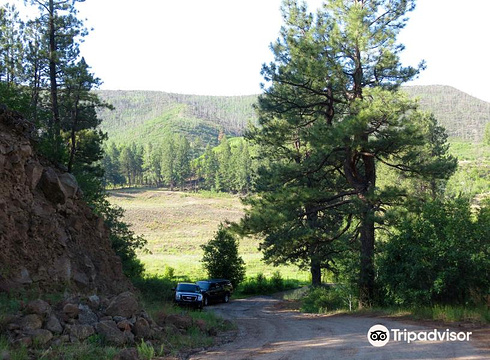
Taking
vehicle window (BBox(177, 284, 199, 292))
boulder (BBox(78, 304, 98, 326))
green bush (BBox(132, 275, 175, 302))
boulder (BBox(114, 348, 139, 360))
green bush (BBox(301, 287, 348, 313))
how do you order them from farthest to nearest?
vehicle window (BBox(177, 284, 199, 292)), green bush (BBox(132, 275, 175, 302)), green bush (BBox(301, 287, 348, 313)), boulder (BBox(78, 304, 98, 326)), boulder (BBox(114, 348, 139, 360))

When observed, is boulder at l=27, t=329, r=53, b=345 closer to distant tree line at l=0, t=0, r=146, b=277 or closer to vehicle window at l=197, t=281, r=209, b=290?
distant tree line at l=0, t=0, r=146, b=277

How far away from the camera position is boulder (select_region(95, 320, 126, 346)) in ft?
30.0

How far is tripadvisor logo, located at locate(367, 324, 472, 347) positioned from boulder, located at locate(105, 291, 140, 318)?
5661 millimetres

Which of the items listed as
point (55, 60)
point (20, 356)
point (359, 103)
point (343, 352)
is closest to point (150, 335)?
point (20, 356)

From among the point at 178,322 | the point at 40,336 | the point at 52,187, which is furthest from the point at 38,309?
the point at 52,187

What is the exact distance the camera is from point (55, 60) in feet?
72.4

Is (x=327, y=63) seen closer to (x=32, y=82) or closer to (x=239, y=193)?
(x=32, y=82)

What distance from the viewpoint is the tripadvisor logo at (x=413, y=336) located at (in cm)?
1007

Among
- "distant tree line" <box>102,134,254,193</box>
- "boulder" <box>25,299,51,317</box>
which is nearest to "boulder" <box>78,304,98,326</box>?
"boulder" <box>25,299,51,317</box>

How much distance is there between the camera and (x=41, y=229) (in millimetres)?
13852

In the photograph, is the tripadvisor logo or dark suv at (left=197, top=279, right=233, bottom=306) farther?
dark suv at (left=197, top=279, right=233, bottom=306)

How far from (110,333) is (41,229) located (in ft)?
19.8

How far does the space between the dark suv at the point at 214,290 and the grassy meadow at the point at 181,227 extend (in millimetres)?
5285

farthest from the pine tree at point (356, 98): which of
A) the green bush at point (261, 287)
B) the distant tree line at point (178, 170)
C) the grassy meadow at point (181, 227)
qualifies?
the distant tree line at point (178, 170)
